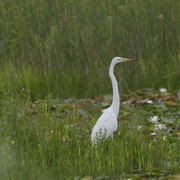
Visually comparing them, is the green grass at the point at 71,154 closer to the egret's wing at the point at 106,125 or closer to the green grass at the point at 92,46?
the egret's wing at the point at 106,125

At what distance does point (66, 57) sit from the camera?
6.77 meters

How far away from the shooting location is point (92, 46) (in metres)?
6.45

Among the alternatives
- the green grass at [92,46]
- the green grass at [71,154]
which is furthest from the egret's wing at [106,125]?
the green grass at [92,46]

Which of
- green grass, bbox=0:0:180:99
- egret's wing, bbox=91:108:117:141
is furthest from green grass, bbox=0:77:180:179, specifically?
green grass, bbox=0:0:180:99

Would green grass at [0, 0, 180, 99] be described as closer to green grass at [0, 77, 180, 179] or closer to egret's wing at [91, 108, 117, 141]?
green grass at [0, 77, 180, 179]

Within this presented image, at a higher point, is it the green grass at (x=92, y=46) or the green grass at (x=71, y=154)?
the green grass at (x=92, y=46)

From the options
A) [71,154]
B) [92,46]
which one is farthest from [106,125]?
[92,46]

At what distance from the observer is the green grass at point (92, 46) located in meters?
6.29

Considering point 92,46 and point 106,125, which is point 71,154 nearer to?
point 106,125

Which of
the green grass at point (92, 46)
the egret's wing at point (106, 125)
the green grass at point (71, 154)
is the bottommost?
the green grass at point (71, 154)

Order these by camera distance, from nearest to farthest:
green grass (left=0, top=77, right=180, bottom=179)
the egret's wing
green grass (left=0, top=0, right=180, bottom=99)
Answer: green grass (left=0, top=77, right=180, bottom=179)
the egret's wing
green grass (left=0, top=0, right=180, bottom=99)

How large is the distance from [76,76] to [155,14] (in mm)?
1770

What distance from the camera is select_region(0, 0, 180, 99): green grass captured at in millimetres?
6285

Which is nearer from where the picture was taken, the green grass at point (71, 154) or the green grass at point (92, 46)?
the green grass at point (71, 154)
